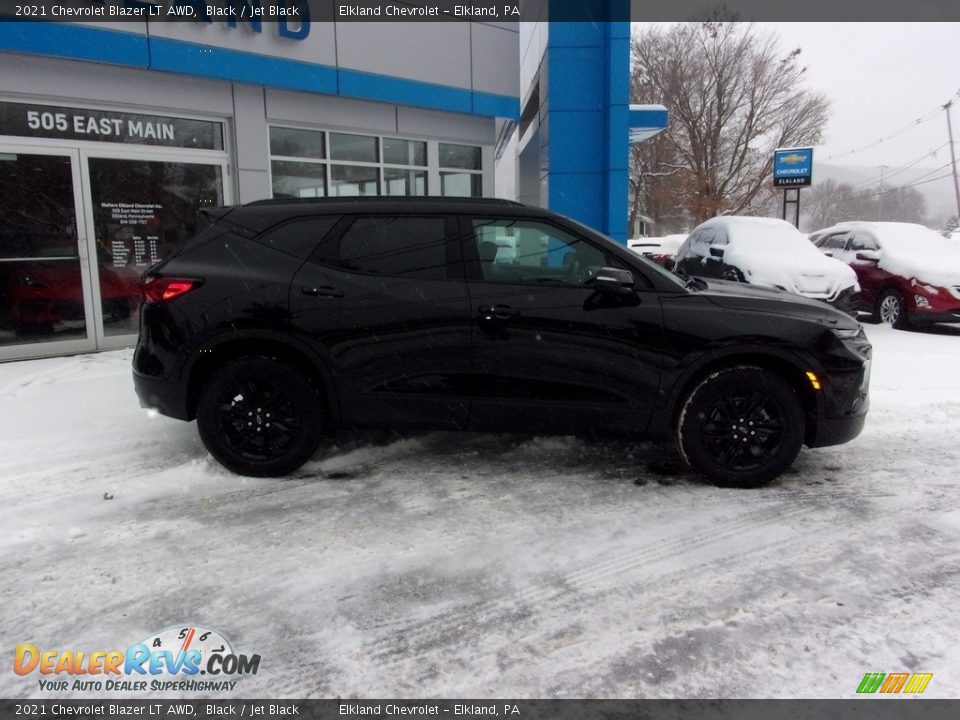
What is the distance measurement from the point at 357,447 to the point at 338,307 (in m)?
1.28

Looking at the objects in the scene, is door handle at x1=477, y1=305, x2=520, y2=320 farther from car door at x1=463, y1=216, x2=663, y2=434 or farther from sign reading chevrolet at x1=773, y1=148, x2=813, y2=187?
sign reading chevrolet at x1=773, y1=148, x2=813, y2=187

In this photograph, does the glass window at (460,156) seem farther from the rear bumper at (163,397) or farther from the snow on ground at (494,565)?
the rear bumper at (163,397)

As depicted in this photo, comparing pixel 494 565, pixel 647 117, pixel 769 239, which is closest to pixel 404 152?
pixel 647 117

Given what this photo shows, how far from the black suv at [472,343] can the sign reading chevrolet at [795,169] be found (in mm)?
18260

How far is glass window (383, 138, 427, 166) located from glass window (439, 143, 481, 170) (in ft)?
1.26

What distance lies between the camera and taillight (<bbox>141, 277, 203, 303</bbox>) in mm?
4219

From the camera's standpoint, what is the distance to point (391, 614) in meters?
2.86

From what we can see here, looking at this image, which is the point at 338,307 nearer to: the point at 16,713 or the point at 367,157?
the point at 16,713

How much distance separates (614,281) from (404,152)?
7826 millimetres

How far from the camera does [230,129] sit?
30.2 ft

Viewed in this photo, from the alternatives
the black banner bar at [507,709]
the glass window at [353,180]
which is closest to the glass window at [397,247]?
the black banner bar at [507,709]

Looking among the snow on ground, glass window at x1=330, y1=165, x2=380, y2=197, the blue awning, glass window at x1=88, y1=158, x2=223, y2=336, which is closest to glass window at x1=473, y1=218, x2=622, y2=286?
the snow on ground

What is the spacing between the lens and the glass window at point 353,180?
1029 cm

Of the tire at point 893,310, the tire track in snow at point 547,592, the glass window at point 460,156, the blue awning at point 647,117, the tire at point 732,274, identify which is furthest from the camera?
the blue awning at point 647,117
